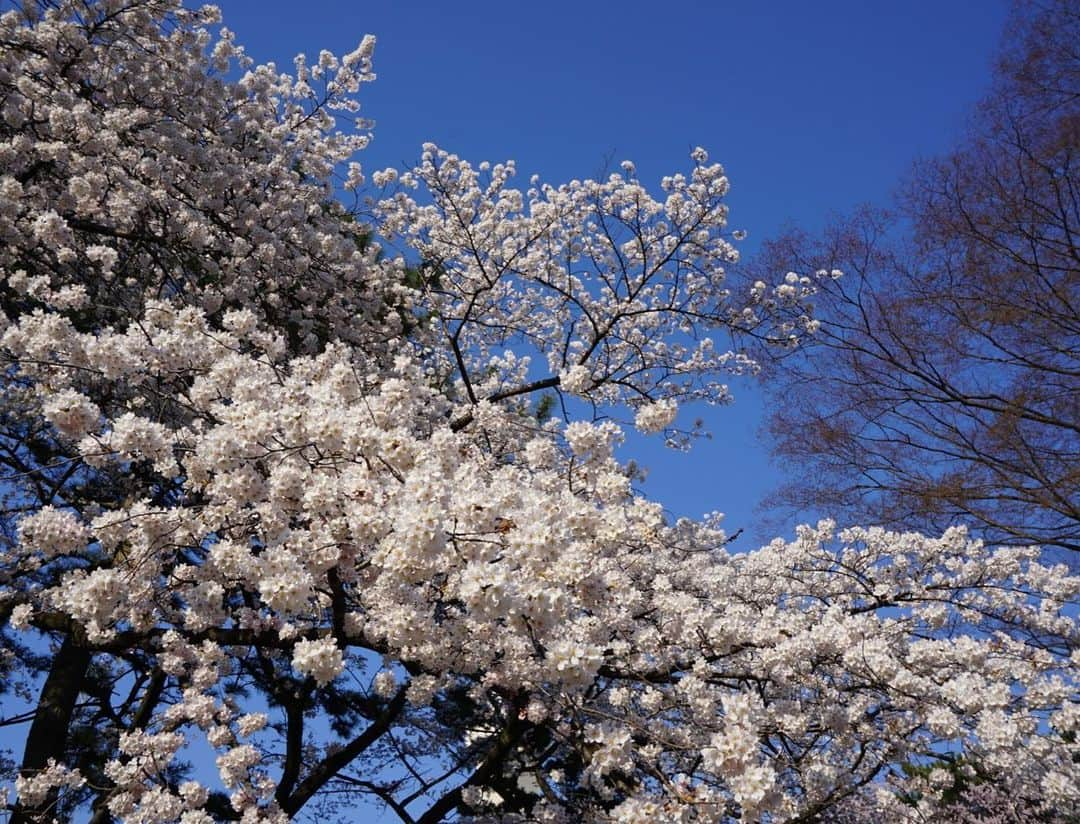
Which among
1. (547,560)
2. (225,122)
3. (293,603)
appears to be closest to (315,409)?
(293,603)

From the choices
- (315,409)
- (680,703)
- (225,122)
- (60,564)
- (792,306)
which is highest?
(225,122)

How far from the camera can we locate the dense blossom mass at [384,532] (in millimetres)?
3801

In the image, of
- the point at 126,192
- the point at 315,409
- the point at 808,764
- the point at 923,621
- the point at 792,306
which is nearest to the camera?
the point at 315,409

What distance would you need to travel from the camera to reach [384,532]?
11.5ft

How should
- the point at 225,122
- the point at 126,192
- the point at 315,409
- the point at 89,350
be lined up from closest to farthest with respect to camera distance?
the point at 315,409 < the point at 89,350 < the point at 126,192 < the point at 225,122

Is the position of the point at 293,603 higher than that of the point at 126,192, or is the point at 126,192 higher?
the point at 126,192

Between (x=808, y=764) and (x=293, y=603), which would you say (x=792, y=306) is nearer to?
(x=808, y=764)

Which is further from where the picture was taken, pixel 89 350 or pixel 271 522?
pixel 89 350

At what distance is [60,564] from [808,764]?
6939 millimetres

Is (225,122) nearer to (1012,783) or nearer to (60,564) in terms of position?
(60,564)

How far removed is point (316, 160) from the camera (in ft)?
30.6

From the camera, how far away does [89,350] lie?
4133 mm

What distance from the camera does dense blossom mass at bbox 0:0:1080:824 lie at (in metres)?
3.80

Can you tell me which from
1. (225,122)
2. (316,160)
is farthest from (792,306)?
(225,122)
